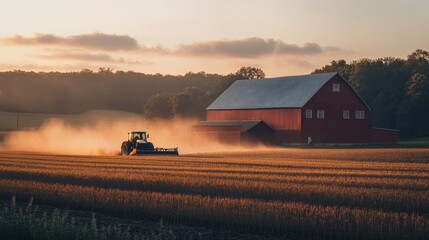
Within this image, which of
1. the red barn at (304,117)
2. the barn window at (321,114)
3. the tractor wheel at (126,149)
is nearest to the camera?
the tractor wheel at (126,149)

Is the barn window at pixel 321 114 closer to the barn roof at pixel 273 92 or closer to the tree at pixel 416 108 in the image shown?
the barn roof at pixel 273 92

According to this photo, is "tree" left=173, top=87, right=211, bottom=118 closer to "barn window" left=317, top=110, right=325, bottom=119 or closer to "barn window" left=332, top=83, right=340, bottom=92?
"barn window" left=332, top=83, right=340, bottom=92

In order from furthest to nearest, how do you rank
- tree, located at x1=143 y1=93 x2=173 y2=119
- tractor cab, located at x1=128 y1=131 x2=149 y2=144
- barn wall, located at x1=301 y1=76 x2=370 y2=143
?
1. tree, located at x1=143 y1=93 x2=173 y2=119
2. barn wall, located at x1=301 y1=76 x2=370 y2=143
3. tractor cab, located at x1=128 y1=131 x2=149 y2=144

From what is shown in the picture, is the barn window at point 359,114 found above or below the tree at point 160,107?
below

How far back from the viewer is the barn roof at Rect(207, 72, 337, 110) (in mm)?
78812

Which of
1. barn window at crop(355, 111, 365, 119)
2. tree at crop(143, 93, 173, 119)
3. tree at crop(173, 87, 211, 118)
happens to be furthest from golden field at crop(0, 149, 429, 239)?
tree at crop(143, 93, 173, 119)

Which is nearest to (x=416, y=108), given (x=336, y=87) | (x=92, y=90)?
(x=336, y=87)

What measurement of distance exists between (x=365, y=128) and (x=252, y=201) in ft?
205

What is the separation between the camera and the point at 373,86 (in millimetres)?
110500

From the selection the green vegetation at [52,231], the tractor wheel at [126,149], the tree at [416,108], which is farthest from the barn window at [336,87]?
the green vegetation at [52,231]

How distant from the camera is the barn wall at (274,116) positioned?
76688 millimetres

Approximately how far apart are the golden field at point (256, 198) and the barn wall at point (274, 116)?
42657 mm

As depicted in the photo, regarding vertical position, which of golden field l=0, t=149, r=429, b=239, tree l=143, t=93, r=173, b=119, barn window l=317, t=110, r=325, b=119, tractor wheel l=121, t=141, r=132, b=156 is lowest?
golden field l=0, t=149, r=429, b=239

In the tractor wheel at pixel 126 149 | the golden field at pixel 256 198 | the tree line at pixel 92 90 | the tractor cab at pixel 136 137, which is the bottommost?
the golden field at pixel 256 198
